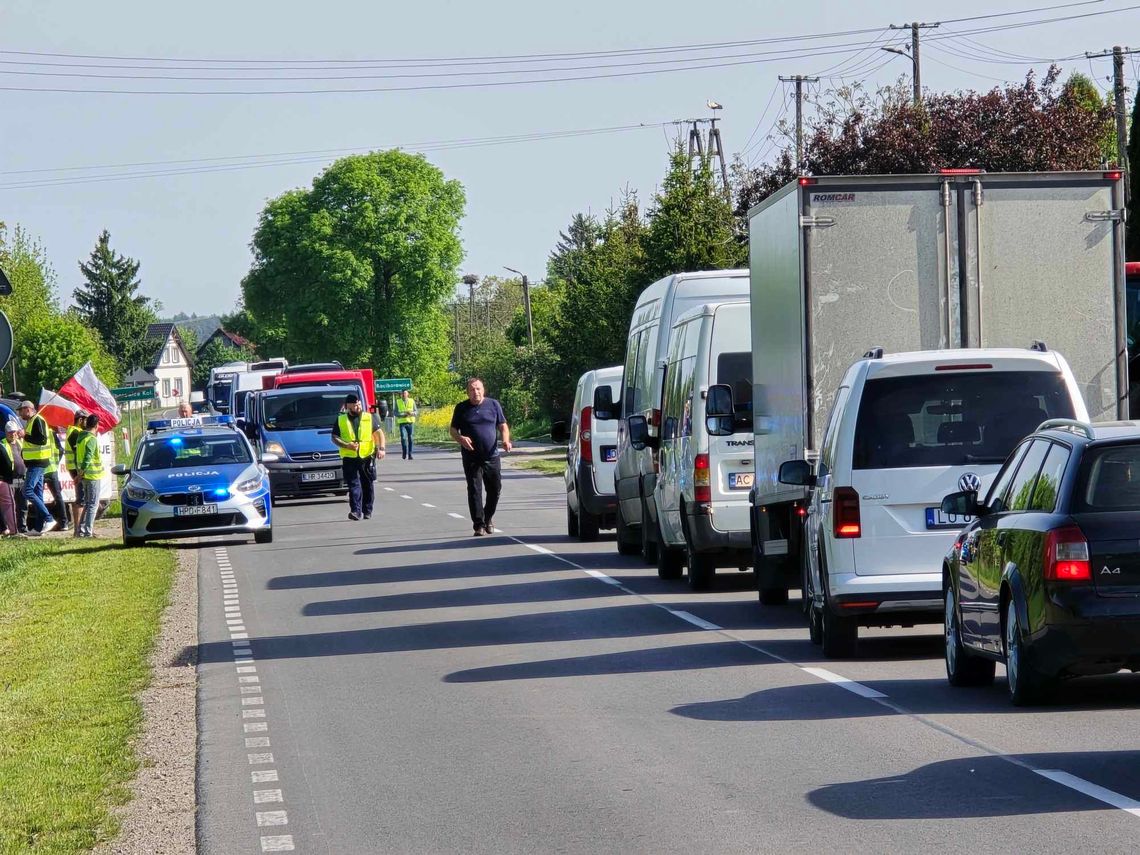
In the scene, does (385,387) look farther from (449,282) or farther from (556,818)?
(556,818)

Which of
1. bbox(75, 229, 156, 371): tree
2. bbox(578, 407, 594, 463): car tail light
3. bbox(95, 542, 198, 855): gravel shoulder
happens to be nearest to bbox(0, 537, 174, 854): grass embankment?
bbox(95, 542, 198, 855): gravel shoulder

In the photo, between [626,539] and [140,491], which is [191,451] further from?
[626,539]

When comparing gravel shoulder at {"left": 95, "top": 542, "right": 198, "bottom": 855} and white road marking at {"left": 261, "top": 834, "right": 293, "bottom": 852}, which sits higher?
white road marking at {"left": 261, "top": 834, "right": 293, "bottom": 852}

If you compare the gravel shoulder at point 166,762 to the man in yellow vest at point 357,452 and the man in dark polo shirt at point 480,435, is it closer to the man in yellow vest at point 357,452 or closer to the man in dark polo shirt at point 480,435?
the man in dark polo shirt at point 480,435

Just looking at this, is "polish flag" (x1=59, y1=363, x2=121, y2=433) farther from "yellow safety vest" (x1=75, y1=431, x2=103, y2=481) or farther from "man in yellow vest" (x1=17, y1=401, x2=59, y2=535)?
"yellow safety vest" (x1=75, y1=431, x2=103, y2=481)

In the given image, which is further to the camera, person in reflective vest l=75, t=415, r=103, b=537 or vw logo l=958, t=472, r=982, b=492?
person in reflective vest l=75, t=415, r=103, b=537

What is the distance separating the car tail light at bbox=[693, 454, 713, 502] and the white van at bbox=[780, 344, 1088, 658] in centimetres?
445

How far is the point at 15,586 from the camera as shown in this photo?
837 inches

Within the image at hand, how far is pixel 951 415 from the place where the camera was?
12219 mm

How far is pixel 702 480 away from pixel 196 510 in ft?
33.2

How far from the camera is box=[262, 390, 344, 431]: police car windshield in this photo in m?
37.8

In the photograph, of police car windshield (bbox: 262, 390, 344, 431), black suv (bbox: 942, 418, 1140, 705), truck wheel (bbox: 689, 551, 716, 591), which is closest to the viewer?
black suv (bbox: 942, 418, 1140, 705)

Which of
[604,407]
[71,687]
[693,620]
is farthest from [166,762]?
[604,407]

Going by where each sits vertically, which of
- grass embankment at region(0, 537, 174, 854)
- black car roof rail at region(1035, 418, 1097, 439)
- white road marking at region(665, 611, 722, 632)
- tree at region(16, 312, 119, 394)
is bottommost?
grass embankment at region(0, 537, 174, 854)
